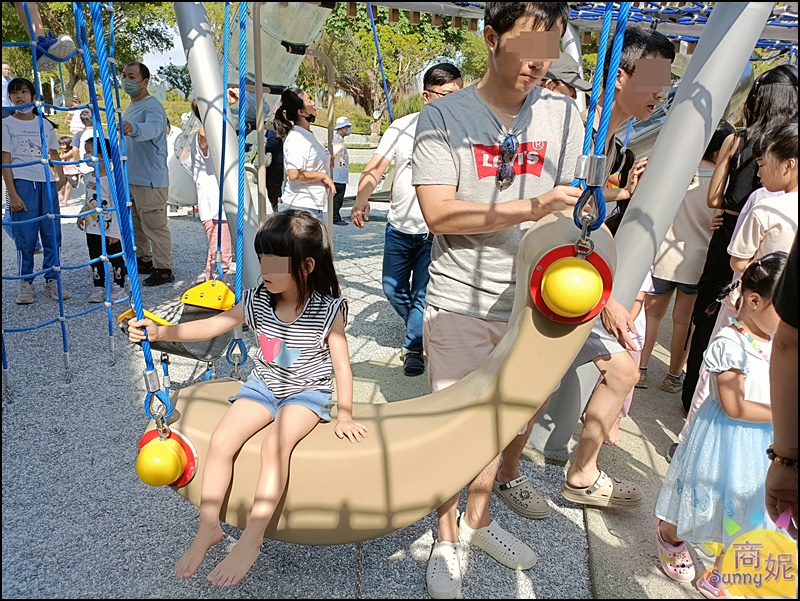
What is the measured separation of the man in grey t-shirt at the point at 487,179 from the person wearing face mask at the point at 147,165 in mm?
3660

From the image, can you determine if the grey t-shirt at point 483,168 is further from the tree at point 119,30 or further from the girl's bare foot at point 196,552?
the tree at point 119,30

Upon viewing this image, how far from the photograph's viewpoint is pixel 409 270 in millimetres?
3814

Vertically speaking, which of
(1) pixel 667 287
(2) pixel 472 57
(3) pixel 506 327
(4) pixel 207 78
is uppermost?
(2) pixel 472 57

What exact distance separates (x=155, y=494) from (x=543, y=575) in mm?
1481

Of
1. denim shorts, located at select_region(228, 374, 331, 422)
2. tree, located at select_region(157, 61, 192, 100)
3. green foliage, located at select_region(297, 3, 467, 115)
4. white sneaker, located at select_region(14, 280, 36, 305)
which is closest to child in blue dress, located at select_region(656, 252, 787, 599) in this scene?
denim shorts, located at select_region(228, 374, 331, 422)

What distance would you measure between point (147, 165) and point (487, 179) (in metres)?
3.95

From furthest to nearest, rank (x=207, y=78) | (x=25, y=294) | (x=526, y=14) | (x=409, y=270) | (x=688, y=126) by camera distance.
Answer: (x=25, y=294), (x=409, y=270), (x=207, y=78), (x=688, y=126), (x=526, y=14)

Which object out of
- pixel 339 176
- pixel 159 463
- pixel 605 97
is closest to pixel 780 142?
pixel 605 97

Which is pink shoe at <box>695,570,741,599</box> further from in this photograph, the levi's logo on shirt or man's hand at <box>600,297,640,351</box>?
the levi's logo on shirt

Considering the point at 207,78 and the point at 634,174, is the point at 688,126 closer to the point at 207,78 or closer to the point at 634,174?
the point at 634,174

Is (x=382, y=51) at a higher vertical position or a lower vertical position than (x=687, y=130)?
higher

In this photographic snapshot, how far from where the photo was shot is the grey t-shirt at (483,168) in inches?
70.2

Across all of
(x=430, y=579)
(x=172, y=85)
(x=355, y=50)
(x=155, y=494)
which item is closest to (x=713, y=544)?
(x=430, y=579)

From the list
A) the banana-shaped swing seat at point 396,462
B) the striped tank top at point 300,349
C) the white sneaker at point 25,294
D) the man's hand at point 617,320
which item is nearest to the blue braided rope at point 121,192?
the banana-shaped swing seat at point 396,462
